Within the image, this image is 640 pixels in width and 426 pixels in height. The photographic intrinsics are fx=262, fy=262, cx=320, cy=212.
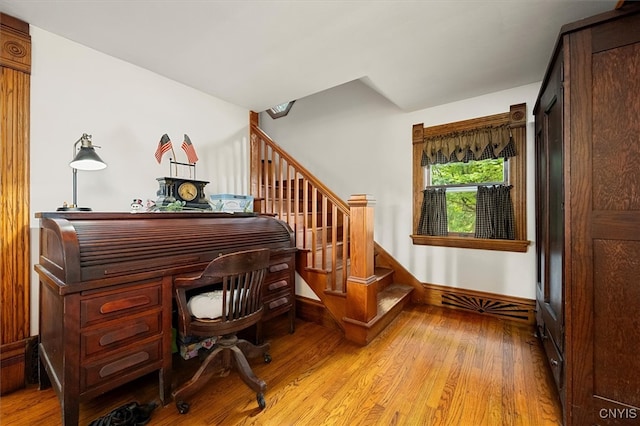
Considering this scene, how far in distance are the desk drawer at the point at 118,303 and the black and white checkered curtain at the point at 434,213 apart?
2.69 m

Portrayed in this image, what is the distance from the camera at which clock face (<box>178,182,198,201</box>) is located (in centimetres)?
219

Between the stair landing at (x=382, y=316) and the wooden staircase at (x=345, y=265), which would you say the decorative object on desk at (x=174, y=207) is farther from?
the stair landing at (x=382, y=316)

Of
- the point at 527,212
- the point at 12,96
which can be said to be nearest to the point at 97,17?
the point at 12,96

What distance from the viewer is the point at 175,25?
174 centimetres

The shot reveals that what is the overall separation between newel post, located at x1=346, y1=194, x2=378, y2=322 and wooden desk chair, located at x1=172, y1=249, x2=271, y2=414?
90cm

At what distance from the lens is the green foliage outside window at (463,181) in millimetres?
2801

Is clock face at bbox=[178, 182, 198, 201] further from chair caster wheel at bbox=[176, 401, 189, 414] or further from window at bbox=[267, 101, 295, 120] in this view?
window at bbox=[267, 101, 295, 120]

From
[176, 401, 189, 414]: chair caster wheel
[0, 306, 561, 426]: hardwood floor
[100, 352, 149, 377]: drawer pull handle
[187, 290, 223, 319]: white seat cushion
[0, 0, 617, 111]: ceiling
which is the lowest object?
[0, 306, 561, 426]: hardwood floor

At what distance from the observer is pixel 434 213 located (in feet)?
9.91

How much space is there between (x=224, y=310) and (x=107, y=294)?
585mm

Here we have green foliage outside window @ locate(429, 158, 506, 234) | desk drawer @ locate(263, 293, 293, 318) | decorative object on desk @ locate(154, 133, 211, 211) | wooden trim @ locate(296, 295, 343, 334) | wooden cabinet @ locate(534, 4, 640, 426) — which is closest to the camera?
wooden cabinet @ locate(534, 4, 640, 426)

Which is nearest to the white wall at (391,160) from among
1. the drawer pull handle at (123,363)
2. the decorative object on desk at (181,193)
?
the decorative object on desk at (181,193)

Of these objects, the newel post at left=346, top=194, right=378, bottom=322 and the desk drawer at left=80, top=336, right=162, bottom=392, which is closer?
the desk drawer at left=80, top=336, right=162, bottom=392

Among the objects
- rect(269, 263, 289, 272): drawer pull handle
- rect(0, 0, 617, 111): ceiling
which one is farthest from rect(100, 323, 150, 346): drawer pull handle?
rect(0, 0, 617, 111): ceiling
